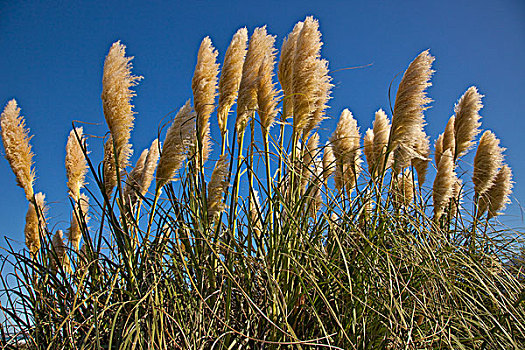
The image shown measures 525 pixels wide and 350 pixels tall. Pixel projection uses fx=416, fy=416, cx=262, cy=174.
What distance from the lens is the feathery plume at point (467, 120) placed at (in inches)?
140

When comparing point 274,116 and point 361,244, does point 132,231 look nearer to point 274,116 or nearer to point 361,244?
point 274,116

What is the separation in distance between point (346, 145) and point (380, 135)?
31 cm

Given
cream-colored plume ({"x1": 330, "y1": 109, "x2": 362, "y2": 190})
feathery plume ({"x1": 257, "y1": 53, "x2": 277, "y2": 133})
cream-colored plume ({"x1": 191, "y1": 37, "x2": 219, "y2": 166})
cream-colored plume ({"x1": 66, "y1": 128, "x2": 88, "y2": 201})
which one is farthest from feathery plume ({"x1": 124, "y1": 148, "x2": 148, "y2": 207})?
cream-colored plume ({"x1": 330, "y1": 109, "x2": 362, "y2": 190})

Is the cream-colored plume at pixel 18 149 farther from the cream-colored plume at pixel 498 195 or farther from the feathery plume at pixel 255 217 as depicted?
the cream-colored plume at pixel 498 195

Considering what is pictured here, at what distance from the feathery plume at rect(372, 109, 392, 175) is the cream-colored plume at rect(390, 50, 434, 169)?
197 millimetres

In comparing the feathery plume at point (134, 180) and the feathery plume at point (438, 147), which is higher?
the feathery plume at point (438, 147)

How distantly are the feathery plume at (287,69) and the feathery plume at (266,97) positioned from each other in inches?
3.0

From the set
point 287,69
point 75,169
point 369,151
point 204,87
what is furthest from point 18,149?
point 369,151

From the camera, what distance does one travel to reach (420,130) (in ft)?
8.66

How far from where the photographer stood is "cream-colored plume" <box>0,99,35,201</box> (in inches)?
111

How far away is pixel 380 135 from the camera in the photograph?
301 cm

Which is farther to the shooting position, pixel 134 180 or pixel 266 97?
pixel 134 180

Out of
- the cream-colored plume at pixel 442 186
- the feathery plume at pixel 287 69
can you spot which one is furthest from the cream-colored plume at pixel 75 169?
the cream-colored plume at pixel 442 186

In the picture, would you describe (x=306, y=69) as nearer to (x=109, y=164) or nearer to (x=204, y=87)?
(x=204, y=87)
